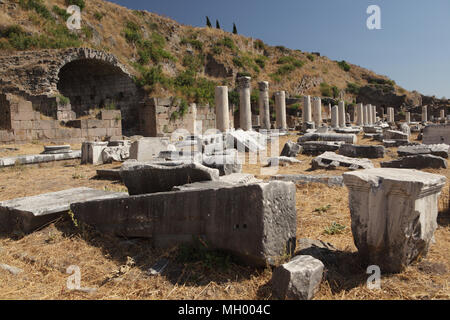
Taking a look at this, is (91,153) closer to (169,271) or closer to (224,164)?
(224,164)

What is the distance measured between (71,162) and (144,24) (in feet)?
82.7

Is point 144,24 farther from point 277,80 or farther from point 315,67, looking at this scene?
point 315,67

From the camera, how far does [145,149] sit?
986 centimetres

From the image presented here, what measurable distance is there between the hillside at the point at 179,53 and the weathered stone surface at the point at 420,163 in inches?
707

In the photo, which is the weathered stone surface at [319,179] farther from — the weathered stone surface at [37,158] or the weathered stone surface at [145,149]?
the weathered stone surface at [37,158]

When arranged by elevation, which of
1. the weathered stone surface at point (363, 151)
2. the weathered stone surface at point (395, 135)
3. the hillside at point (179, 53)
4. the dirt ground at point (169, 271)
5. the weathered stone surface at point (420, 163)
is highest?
the hillside at point (179, 53)

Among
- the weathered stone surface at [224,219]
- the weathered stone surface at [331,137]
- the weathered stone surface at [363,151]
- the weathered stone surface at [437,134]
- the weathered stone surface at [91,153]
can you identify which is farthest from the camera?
the weathered stone surface at [331,137]

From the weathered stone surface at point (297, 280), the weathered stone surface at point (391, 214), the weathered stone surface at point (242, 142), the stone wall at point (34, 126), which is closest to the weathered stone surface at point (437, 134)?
the weathered stone surface at point (242, 142)

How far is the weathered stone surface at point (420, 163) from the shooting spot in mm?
7492

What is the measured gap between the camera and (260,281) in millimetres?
2723

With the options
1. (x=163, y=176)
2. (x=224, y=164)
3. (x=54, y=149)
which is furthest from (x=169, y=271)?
(x=54, y=149)

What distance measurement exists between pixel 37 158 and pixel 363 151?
408 inches

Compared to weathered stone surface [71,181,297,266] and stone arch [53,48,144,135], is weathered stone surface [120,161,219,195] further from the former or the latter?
stone arch [53,48,144,135]

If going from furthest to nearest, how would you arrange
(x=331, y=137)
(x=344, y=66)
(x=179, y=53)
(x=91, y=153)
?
(x=344, y=66)
(x=179, y=53)
(x=331, y=137)
(x=91, y=153)
